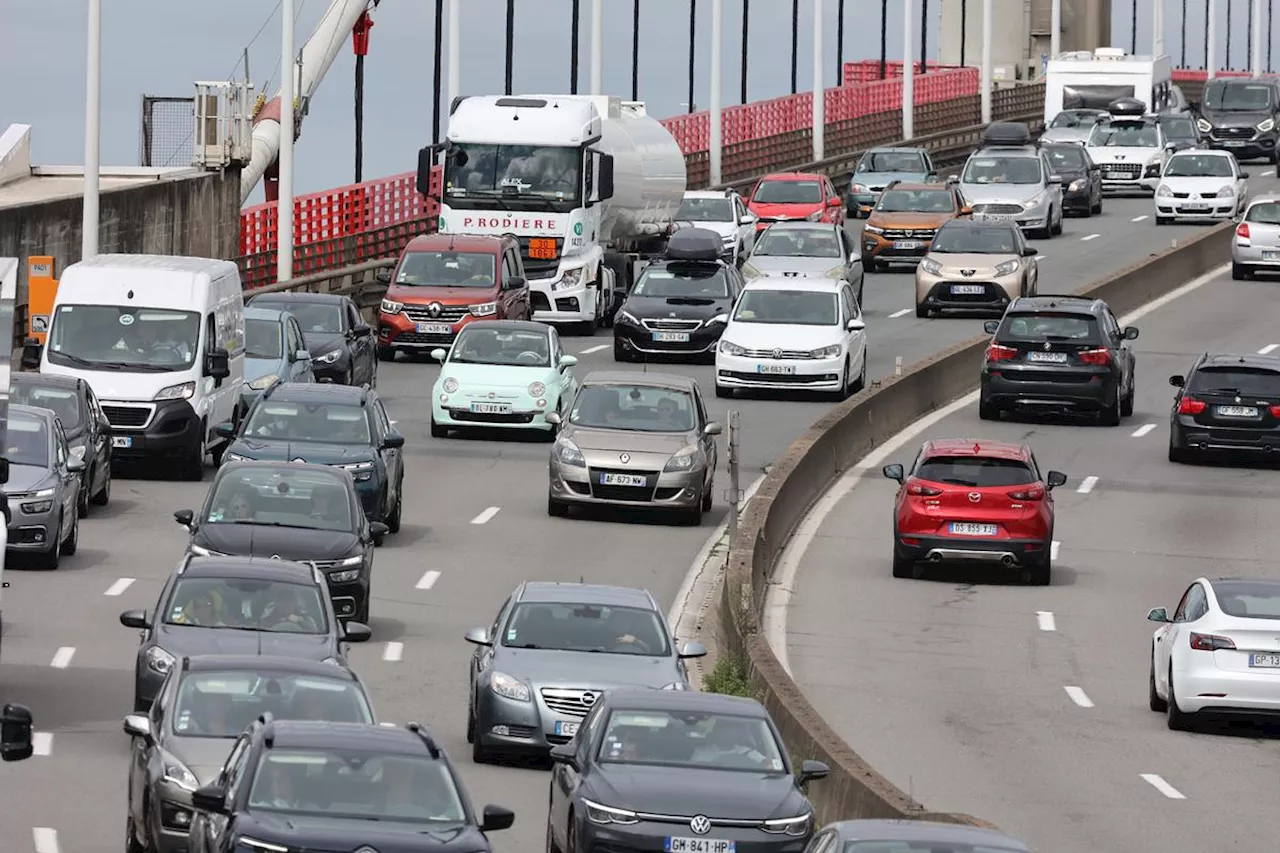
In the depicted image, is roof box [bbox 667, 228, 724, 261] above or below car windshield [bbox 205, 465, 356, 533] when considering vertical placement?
above

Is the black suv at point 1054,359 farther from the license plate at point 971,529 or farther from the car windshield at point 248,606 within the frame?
the car windshield at point 248,606

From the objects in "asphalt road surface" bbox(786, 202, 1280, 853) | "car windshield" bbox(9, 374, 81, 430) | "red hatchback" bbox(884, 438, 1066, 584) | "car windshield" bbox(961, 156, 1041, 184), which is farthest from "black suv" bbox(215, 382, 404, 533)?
"car windshield" bbox(961, 156, 1041, 184)

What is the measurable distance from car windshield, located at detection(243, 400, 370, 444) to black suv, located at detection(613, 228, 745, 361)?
13919mm

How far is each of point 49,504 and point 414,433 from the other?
36.9ft

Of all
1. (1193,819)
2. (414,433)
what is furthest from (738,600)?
(414,433)

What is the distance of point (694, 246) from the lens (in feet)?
161

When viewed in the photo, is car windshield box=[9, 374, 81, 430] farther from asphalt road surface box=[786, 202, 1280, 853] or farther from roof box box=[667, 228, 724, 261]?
roof box box=[667, 228, 724, 261]

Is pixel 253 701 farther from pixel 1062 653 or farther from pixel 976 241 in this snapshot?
pixel 976 241

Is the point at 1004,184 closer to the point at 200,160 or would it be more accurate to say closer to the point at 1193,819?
the point at 200,160

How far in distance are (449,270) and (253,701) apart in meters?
28.3

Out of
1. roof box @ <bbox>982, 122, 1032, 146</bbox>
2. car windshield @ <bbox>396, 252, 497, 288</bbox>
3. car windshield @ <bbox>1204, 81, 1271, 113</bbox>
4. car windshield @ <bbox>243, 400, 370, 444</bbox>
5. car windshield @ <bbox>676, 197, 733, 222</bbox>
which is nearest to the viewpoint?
car windshield @ <bbox>243, 400, 370, 444</bbox>

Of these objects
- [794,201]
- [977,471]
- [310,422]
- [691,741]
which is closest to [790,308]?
[977,471]

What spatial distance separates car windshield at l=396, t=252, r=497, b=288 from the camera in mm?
44500

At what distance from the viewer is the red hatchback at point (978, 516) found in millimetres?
30438
